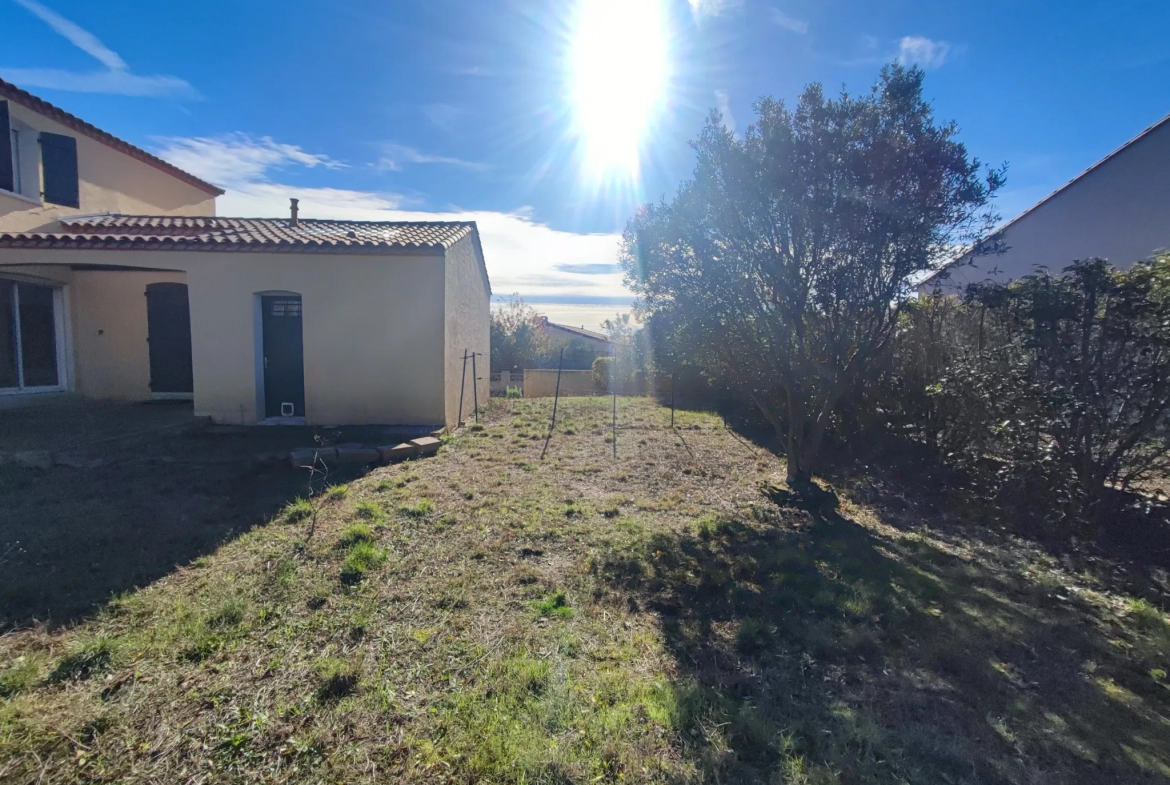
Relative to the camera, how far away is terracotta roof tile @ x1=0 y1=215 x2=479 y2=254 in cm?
797

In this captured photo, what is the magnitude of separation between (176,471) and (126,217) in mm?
8067

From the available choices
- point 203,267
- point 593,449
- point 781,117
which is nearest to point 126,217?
point 203,267

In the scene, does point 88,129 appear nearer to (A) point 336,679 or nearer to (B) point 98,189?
(B) point 98,189

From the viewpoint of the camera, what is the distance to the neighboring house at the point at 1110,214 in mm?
8000

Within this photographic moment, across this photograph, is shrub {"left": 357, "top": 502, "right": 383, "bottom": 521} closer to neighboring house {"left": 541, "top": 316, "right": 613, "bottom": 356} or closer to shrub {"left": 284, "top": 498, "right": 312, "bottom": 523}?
shrub {"left": 284, "top": 498, "right": 312, "bottom": 523}

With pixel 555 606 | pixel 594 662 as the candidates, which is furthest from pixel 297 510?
pixel 594 662

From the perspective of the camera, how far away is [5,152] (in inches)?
351

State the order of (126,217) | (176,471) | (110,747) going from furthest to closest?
(126,217), (176,471), (110,747)

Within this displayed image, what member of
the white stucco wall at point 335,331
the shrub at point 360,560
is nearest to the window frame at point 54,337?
the white stucco wall at point 335,331

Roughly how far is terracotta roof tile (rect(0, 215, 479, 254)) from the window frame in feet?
3.34

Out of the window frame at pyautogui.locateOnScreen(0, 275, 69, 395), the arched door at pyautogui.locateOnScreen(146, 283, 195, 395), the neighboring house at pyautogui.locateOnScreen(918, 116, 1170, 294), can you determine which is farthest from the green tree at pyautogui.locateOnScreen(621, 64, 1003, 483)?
the window frame at pyautogui.locateOnScreen(0, 275, 69, 395)

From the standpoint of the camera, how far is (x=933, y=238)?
18.0 ft

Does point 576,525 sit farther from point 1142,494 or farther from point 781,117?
point 1142,494

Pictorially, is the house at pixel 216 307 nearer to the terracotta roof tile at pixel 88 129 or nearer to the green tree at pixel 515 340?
the terracotta roof tile at pixel 88 129
